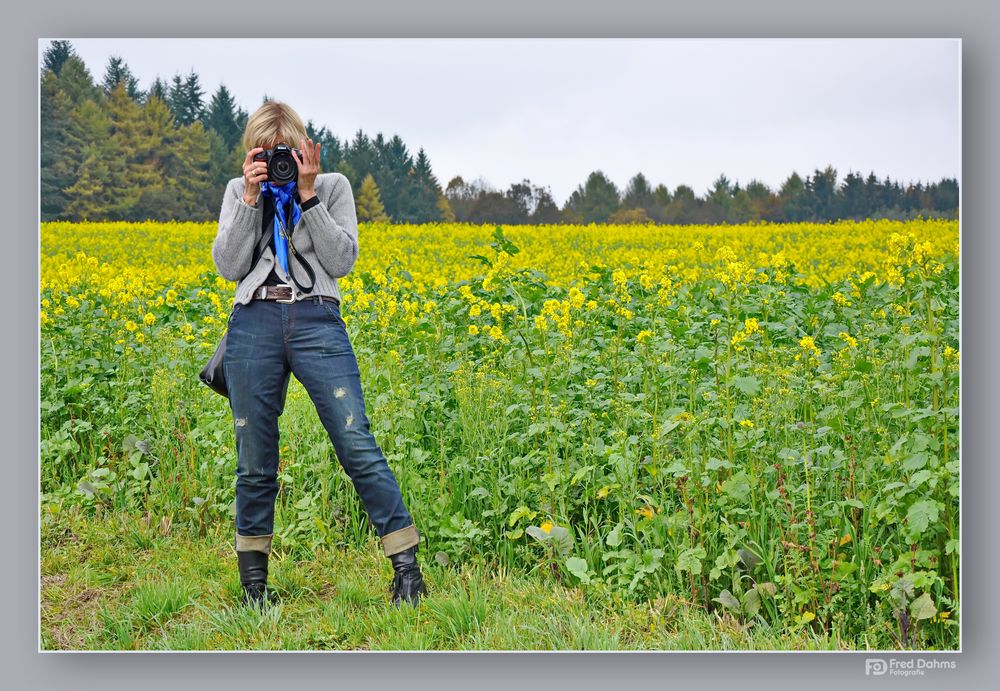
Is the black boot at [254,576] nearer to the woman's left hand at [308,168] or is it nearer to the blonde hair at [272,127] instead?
the woman's left hand at [308,168]

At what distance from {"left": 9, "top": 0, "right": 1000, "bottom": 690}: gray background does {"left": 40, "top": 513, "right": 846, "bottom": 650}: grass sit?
3.1 inches

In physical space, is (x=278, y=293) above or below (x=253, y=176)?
below

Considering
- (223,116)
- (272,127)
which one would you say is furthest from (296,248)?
A: (223,116)

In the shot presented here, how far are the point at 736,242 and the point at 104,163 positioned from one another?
2.98m

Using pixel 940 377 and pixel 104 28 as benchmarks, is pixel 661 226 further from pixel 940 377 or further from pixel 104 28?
pixel 104 28

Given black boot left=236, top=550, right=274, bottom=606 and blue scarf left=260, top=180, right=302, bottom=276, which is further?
black boot left=236, top=550, right=274, bottom=606

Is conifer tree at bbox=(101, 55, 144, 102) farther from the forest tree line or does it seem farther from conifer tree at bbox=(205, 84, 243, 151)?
conifer tree at bbox=(205, 84, 243, 151)

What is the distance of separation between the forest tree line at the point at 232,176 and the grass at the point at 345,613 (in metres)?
1.50

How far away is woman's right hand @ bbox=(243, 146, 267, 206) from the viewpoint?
324 centimetres

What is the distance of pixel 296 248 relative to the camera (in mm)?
3305

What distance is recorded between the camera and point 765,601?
339 centimetres

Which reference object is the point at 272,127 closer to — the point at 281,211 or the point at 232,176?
the point at 281,211

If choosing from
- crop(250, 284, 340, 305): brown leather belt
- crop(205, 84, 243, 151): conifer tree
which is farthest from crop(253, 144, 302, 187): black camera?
crop(205, 84, 243, 151): conifer tree

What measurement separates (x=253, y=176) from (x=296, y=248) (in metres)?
0.27
